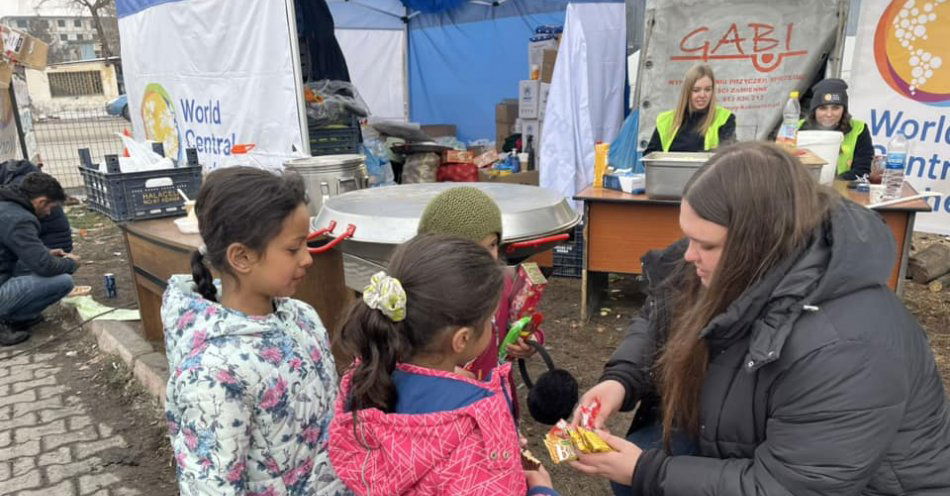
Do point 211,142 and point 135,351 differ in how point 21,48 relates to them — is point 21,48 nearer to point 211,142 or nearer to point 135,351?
point 211,142

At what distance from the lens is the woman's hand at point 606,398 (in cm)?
174

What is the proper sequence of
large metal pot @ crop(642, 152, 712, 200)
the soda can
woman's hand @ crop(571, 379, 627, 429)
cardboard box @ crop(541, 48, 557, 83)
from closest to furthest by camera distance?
woman's hand @ crop(571, 379, 627, 429) < large metal pot @ crop(642, 152, 712, 200) < the soda can < cardboard box @ crop(541, 48, 557, 83)

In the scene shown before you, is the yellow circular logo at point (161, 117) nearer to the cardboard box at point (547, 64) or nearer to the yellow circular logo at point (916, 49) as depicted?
the cardboard box at point (547, 64)

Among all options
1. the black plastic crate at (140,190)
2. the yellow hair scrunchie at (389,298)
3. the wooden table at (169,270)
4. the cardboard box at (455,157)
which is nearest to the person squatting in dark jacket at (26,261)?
the black plastic crate at (140,190)

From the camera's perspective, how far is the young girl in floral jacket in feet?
4.09

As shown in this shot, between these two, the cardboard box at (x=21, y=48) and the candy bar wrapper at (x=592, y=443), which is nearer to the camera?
the candy bar wrapper at (x=592, y=443)

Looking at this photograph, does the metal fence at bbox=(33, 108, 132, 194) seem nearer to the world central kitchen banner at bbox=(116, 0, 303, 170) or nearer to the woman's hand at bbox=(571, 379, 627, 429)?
the world central kitchen banner at bbox=(116, 0, 303, 170)

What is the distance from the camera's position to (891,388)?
123 centimetres

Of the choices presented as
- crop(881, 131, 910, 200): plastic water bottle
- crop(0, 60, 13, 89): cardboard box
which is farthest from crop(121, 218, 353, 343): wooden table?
crop(0, 60, 13, 89): cardboard box

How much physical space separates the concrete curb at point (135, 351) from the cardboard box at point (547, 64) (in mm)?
5129

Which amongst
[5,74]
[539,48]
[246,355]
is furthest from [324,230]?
[5,74]

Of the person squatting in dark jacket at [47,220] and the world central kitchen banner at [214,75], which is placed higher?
the world central kitchen banner at [214,75]

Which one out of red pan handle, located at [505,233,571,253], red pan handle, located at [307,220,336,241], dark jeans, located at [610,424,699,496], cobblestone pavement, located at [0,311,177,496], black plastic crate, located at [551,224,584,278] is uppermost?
red pan handle, located at [307,220,336,241]

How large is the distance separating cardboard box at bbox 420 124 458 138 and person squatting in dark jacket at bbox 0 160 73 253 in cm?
606
